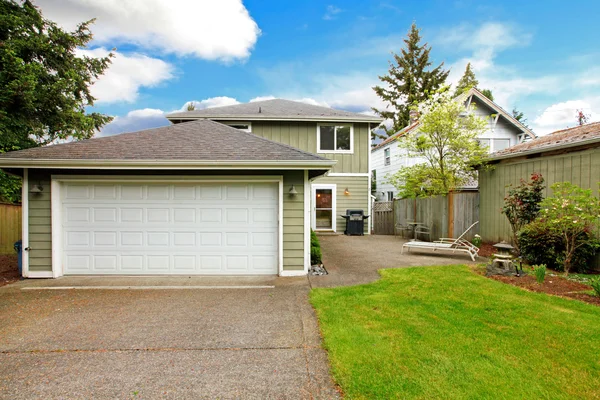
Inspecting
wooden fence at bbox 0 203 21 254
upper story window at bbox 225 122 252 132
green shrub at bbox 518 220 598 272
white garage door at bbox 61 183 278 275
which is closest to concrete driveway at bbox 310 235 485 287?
green shrub at bbox 518 220 598 272

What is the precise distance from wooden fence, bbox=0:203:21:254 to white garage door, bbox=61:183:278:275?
5.52 meters

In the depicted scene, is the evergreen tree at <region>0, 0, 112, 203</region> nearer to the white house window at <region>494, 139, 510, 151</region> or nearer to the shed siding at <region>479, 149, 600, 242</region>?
the shed siding at <region>479, 149, 600, 242</region>

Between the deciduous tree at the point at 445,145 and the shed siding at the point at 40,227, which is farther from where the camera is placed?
the deciduous tree at the point at 445,145

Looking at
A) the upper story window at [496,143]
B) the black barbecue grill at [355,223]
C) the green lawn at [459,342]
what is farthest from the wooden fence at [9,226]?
the upper story window at [496,143]

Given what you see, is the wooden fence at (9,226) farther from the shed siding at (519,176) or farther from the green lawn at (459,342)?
the shed siding at (519,176)

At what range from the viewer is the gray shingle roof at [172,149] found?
20.6 feet

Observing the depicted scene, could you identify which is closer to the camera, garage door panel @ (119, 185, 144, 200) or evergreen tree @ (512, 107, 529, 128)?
garage door panel @ (119, 185, 144, 200)

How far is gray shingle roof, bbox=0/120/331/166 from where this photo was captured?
20.6 ft

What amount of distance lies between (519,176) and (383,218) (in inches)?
308

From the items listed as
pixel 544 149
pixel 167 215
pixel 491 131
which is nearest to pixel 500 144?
pixel 491 131

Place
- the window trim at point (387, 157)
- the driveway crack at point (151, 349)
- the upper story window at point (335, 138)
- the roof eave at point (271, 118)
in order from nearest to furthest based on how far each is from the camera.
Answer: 1. the driveway crack at point (151, 349)
2. the roof eave at point (271, 118)
3. the upper story window at point (335, 138)
4. the window trim at point (387, 157)

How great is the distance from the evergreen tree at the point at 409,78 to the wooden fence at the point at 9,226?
26850 mm

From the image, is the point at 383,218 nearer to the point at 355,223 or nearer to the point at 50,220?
the point at 355,223

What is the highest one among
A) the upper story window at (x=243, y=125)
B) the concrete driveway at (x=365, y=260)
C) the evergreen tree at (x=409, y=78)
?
the evergreen tree at (x=409, y=78)
